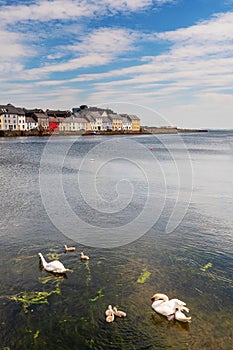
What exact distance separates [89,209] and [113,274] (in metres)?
9.58

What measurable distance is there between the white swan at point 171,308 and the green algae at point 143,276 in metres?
1.78

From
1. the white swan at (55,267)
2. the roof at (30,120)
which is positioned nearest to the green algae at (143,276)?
the white swan at (55,267)

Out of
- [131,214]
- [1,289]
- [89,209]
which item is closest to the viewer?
[1,289]

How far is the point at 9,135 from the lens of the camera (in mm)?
145875

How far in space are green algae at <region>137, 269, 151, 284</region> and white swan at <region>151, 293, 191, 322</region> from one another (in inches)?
70.0

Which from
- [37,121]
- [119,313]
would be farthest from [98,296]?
[37,121]

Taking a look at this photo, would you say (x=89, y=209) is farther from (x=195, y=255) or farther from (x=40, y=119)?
(x=40, y=119)

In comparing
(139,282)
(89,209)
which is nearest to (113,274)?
(139,282)

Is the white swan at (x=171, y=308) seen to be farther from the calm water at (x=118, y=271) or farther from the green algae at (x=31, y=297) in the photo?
the green algae at (x=31, y=297)

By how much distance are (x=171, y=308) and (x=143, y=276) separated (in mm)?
2641

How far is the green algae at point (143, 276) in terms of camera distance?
12586mm

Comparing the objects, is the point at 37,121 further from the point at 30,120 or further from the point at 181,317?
the point at 181,317

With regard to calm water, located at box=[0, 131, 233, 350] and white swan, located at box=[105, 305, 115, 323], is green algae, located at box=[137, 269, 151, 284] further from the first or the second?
white swan, located at box=[105, 305, 115, 323]

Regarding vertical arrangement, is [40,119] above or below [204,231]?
above
